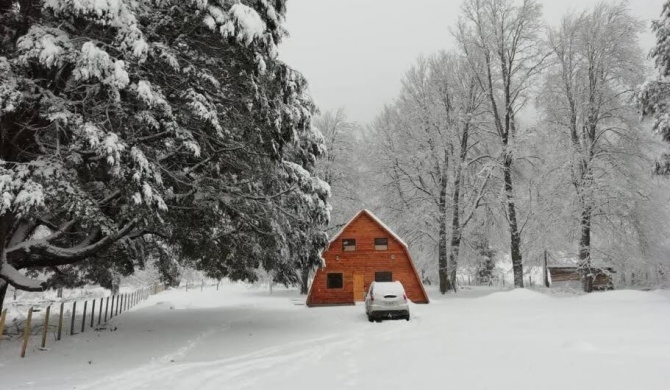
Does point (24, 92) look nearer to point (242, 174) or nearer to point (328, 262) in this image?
point (242, 174)

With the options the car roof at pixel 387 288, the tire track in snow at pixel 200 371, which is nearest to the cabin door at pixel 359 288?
the car roof at pixel 387 288

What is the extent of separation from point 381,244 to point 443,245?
14.1ft

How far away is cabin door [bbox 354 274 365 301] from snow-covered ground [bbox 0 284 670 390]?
9.36 meters

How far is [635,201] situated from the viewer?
82.7ft

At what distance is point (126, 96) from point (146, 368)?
20.4ft

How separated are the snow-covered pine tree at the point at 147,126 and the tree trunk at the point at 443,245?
1629cm

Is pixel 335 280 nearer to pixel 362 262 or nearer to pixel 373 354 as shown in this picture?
pixel 362 262

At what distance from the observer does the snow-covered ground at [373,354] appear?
8.55 meters

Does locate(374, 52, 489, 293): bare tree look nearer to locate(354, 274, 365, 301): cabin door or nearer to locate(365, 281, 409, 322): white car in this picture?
locate(354, 274, 365, 301): cabin door

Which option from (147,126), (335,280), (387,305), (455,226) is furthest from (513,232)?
(147,126)

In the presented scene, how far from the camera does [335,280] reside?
93.8 ft

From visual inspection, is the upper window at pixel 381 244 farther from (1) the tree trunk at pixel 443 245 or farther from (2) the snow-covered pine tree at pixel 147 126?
(2) the snow-covered pine tree at pixel 147 126

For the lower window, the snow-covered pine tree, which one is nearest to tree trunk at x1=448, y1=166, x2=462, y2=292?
the lower window

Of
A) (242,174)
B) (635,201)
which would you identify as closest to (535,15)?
(635,201)
